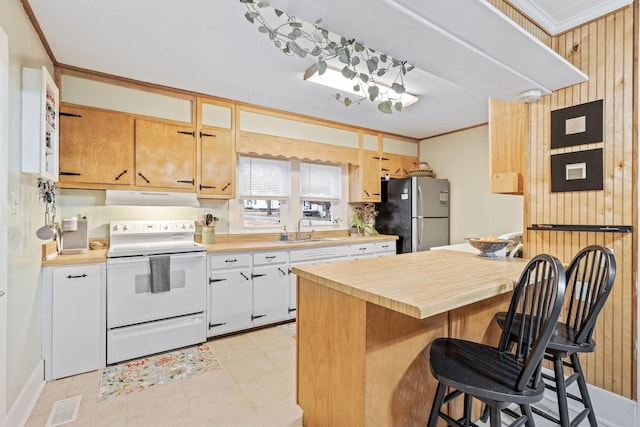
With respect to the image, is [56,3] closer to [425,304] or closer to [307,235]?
[425,304]

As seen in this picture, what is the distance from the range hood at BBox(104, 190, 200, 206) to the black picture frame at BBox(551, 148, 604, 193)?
Answer: 10.1ft

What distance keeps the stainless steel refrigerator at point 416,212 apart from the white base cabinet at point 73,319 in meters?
3.63

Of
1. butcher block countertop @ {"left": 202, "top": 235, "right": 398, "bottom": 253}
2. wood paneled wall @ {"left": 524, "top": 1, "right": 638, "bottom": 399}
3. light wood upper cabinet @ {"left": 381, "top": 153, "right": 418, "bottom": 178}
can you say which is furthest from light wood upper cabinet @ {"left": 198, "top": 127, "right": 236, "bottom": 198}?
wood paneled wall @ {"left": 524, "top": 1, "right": 638, "bottom": 399}

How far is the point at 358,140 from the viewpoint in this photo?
4680 mm

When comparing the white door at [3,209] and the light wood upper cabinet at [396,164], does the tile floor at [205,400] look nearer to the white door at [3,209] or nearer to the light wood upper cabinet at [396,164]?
the white door at [3,209]

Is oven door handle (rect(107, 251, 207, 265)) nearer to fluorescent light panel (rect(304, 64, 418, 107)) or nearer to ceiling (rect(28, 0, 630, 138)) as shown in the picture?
ceiling (rect(28, 0, 630, 138))

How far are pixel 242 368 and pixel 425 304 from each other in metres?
2.00

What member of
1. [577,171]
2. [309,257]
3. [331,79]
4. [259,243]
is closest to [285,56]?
[331,79]

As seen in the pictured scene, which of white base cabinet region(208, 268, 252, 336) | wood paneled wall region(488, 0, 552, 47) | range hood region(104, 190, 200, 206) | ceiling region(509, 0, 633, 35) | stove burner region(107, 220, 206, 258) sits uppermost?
ceiling region(509, 0, 633, 35)

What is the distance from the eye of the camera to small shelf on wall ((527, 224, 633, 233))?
6.14 feet

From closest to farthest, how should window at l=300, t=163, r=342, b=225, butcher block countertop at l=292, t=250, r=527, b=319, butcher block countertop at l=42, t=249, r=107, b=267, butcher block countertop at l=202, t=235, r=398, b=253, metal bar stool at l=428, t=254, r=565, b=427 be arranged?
1. metal bar stool at l=428, t=254, r=565, b=427
2. butcher block countertop at l=292, t=250, r=527, b=319
3. butcher block countertop at l=42, t=249, r=107, b=267
4. butcher block countertop at l=202, t=235, r=398, b=253
5. window at l=300, t=163, r=342, b=225

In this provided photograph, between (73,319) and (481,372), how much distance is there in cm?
283

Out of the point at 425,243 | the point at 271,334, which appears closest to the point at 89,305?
the point at 271,334

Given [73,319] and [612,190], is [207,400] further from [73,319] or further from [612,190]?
[612,190]
